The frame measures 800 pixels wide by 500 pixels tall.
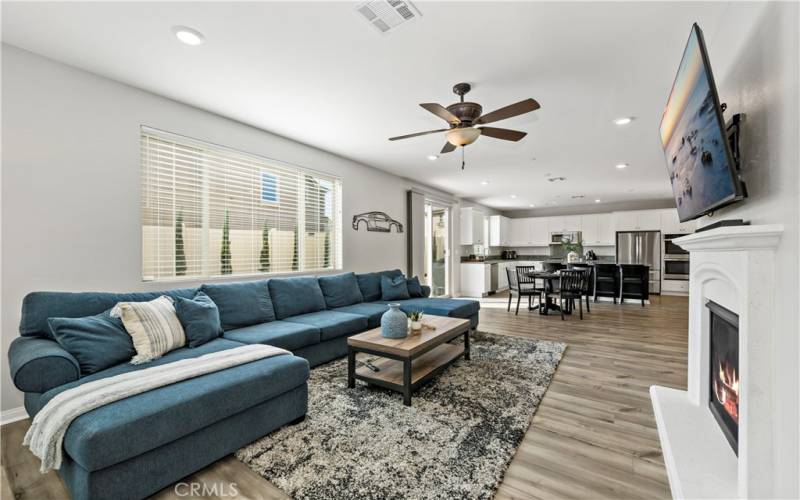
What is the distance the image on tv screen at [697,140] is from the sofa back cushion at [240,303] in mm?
3399

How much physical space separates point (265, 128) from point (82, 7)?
192cm

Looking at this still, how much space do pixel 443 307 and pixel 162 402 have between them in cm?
306

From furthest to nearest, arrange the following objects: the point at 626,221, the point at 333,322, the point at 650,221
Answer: the point at 626,221 < the point at 650,221 < the point at 333,322

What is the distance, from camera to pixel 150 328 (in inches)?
89.8

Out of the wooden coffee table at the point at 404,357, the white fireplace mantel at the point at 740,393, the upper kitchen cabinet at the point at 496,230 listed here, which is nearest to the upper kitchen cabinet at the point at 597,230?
the upper kitchen cabinet at the point at 496,230

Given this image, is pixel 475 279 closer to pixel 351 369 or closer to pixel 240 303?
pixel 351 369

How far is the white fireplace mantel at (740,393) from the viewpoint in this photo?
3.63 feet

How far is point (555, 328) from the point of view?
498cm

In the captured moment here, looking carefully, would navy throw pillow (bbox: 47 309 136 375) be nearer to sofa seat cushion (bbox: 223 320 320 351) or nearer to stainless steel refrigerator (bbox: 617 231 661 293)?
sofa seat cushion (bbox: 223 320 320 351)

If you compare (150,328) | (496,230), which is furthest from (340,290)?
(496,230)

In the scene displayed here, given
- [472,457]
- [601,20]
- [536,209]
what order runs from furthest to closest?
[536,209] → [601,20] → [472,457]

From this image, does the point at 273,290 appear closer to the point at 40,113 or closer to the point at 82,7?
the point at 40,113

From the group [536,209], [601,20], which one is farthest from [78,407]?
[536,209]

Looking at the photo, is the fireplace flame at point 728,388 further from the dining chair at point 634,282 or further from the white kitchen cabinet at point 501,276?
the white kitchen cabinet at point 501,276
